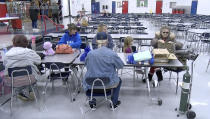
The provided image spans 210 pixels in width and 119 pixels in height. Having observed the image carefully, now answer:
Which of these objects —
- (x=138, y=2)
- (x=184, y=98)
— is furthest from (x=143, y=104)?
(x=138, y=2)

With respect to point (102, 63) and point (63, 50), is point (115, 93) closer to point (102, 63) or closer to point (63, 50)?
point (102, 63)

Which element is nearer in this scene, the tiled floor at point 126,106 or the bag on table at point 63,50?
the tiled floor at point 126,106

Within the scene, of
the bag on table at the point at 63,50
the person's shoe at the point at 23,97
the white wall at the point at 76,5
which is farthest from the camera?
the white wall at the point at 76,5

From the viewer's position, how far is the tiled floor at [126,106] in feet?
10.1

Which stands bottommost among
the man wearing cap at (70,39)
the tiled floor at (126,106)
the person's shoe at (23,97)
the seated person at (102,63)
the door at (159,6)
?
the tiled floor at (126,106)

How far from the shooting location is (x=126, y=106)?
131 inches

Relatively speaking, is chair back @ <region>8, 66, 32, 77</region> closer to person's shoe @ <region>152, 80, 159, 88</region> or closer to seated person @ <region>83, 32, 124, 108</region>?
seated person @ <region>83, 32, 124, 108</region>

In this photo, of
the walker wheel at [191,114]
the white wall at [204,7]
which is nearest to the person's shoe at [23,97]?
the walker wheel at [191,114]

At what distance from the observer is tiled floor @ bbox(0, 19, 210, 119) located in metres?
3.09

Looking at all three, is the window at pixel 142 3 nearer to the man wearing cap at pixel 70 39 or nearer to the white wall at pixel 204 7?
the white wall at pixel 204 7

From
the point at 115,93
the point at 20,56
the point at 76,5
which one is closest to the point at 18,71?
the point at 20,56

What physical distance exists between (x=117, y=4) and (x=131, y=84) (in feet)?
73.4

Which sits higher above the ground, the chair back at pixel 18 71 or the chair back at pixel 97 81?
the chair back at pixel 18 71

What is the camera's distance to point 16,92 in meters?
3.66
